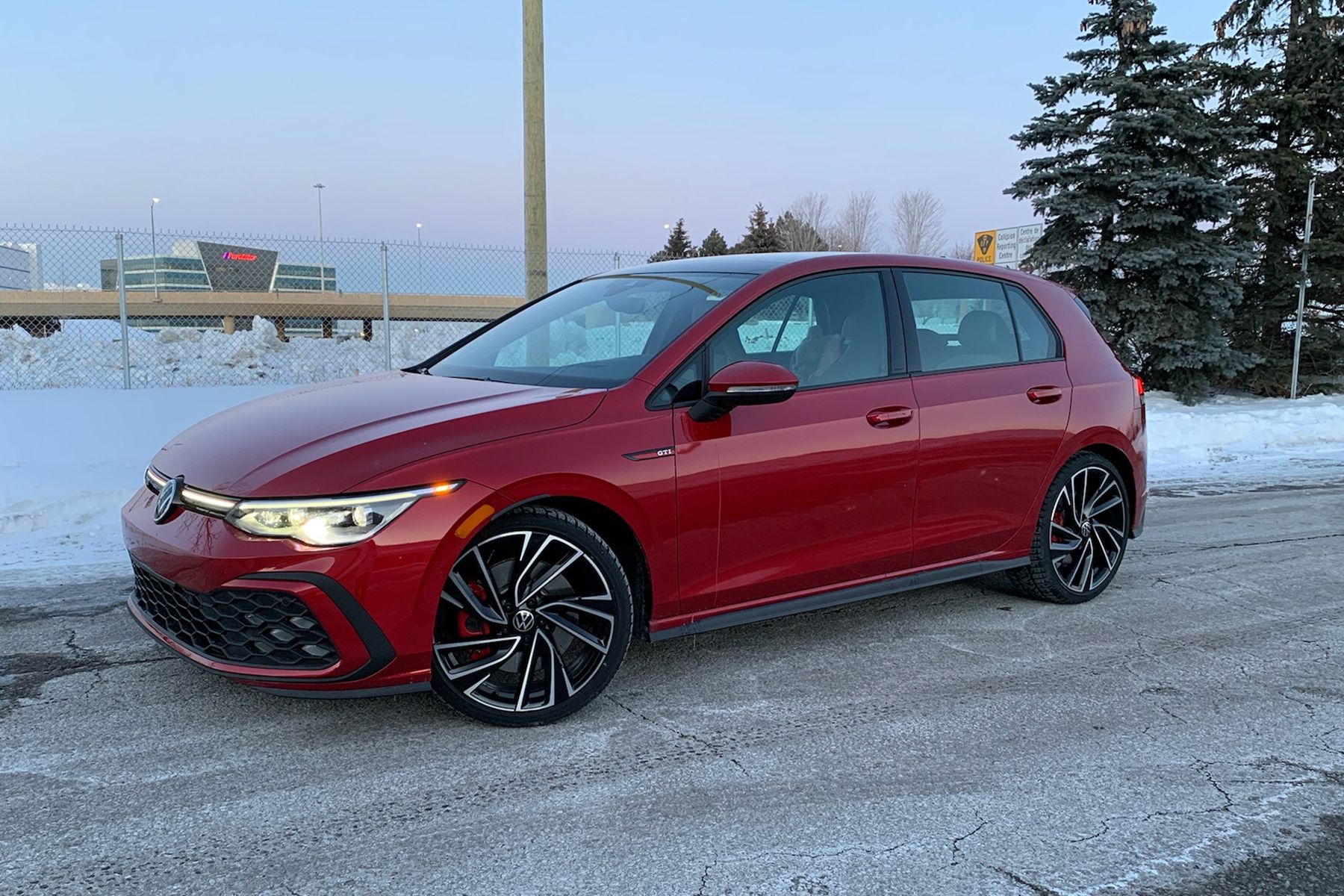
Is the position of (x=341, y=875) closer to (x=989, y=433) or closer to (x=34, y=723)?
(x=34, y=723)

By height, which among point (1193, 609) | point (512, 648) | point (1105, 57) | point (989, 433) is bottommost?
point (1193, 609)

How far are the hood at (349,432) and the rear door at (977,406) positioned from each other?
1.68 m

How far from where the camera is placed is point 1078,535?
17.5 ft

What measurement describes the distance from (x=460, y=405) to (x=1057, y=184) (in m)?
14.1

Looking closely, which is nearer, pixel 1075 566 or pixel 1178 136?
pixel 1075 566

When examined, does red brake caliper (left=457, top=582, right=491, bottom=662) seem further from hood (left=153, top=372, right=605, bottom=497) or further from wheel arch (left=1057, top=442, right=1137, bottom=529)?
wheel arch (left=1057, top=442, right=1137, bottom=529)

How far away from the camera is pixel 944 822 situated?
3012 mm

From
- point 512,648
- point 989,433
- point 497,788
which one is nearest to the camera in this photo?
point 497,788

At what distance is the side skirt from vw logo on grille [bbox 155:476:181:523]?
68.8 inches

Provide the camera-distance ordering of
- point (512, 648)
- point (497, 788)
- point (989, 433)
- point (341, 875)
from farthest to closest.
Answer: point (989, 433) < point (512, 648) < point (497, 788) < point (341, 875)

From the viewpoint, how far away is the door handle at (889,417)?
435 cm

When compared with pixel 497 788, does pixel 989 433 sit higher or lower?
higher

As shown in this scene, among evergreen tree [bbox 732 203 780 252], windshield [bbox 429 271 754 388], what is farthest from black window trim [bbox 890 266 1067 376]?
evergreen tree [bbox 732 203 780 252]

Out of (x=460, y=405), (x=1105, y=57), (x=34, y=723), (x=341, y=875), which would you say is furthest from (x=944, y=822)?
(x=1105, y=57)
